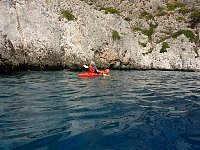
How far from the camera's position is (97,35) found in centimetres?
5334

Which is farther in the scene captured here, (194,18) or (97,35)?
(194,18)

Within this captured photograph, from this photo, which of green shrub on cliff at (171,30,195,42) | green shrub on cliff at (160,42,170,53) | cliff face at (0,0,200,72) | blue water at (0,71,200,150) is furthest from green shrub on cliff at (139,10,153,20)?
blue water at (0,71,200,150)

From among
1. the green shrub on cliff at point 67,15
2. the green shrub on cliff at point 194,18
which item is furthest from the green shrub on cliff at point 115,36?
the green shrub on cliff at point 194,18

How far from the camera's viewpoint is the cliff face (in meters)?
43.1

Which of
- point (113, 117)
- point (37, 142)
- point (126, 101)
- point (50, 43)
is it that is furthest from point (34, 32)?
point (37, 142)

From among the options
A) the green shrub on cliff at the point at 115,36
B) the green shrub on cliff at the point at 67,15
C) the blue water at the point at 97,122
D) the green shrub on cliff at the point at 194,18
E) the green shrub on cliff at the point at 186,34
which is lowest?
the blue water at the point at 97,122

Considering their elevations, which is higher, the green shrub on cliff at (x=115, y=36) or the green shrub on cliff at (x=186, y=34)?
the green shrub on cliff at (x=186, y=34)

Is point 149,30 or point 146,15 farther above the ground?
point 146,15

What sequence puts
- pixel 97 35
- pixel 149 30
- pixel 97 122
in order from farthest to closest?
pixel 149 30, pixel 97 35, pixel 97 122

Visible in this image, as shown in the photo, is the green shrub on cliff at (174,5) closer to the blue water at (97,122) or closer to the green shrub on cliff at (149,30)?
the green shrub on cliff at (149,30)

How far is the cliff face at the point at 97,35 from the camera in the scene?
43.1 metres

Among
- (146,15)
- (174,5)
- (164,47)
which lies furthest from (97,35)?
(174,5)

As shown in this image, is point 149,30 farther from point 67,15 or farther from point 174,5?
point 67,15

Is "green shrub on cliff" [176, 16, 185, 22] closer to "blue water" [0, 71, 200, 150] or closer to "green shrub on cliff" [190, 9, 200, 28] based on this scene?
"green shrub on cliff" [190, 9, 200, 28]
